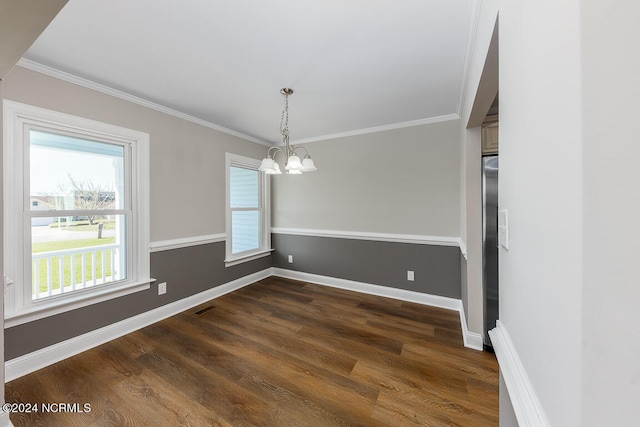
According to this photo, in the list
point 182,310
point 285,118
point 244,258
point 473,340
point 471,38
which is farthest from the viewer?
point 244,258

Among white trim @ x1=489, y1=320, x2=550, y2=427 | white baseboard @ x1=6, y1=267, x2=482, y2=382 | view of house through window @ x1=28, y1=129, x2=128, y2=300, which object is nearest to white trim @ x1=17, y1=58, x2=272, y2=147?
view of house through window @ x1=28, y1=129, x2=128, y2=300

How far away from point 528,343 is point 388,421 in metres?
1.26

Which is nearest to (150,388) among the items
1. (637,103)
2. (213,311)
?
(213,311)

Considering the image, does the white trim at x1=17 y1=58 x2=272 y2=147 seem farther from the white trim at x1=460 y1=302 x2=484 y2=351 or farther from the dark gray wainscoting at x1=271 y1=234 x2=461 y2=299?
the white trim at x1=460 y1=302 x2=484 y2=351

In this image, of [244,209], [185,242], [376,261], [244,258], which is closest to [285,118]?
[244,209]

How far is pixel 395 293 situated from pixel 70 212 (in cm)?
364

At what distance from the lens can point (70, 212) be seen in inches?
82.4

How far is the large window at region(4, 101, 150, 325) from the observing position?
1805 mm

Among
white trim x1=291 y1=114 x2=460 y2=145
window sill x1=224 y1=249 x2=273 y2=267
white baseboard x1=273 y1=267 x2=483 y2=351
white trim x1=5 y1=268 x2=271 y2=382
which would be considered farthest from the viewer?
window sill x1=224 y1=249 x2=273 y2=267

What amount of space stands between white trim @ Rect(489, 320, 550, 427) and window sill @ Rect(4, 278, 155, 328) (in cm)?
305

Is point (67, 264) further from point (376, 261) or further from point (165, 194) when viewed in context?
point (376, 261)

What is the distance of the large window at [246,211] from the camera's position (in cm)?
354

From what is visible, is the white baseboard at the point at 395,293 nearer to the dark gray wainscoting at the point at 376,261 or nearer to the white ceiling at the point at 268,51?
the dark gray wainscoting at the point at 376,261

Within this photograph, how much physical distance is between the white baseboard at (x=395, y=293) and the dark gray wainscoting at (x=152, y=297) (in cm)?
72
